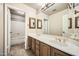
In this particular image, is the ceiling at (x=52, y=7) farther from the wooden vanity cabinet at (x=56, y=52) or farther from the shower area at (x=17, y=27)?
the wooden vanity cabinet at (x=56, y=52)

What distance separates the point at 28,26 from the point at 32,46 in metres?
0.35

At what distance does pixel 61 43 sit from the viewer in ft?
3.62

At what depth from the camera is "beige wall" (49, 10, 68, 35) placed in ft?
4.00

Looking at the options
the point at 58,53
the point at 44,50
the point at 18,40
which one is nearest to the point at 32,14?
the point at 18,40

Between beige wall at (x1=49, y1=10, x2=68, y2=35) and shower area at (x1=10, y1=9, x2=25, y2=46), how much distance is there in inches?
18.2

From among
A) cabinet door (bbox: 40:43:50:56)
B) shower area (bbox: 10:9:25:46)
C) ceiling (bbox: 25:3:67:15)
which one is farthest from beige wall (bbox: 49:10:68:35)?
shower area (bbox: 10:9:25:46)

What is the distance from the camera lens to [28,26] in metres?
1.32

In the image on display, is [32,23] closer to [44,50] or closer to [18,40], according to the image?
[18,40]

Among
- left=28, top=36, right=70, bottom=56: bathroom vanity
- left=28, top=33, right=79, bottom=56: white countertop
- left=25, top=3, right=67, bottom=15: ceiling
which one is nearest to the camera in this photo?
left=28, top=33, right=79, bottom=56: white countertop

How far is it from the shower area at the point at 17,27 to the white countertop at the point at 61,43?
168 mm

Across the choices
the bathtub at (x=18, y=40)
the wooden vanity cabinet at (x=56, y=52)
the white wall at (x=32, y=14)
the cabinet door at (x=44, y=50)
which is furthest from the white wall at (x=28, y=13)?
the wooden vanity cabinet at (x=56, y=52)

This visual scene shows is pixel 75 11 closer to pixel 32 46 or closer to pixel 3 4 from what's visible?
pixel 32 46

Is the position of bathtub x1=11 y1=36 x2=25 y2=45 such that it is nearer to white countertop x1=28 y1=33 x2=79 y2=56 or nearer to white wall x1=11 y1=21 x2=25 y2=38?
white wall x1=11 y1=21 x2=25 y2=38

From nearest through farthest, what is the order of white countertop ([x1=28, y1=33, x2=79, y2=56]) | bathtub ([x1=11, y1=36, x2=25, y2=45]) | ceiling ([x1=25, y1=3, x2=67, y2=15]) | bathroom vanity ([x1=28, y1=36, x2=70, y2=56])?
1. white countertop ([x1=28, y1=33, x2=79, y2=56])
2. bathroom vanity ([x1=28, y1=36, x2=70, y2=56])
3. ceiling ([x1=25, y1=3, x2=67, y2=15])
4. bathtub ([x1=11, y1=36, x2=25, y2=45])
